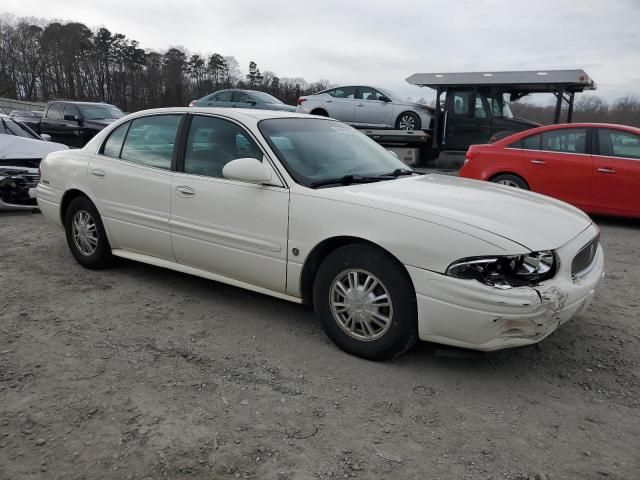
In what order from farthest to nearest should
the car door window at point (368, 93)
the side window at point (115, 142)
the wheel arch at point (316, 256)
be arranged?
the car door window at point (368, 93)
the side window at point (115, 142)
the wheel arch at point (316, 256)

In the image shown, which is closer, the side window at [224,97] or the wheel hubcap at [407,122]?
the wheel hubcap at [407,122]

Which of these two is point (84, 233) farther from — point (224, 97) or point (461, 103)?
point (224, 97)

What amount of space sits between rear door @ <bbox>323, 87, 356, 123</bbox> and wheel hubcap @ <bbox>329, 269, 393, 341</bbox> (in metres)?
12.3

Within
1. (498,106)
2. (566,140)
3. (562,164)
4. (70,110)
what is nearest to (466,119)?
(498,106)

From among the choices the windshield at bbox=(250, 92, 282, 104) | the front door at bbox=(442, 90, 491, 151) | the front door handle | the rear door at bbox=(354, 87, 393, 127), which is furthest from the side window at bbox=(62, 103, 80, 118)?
the front door handle

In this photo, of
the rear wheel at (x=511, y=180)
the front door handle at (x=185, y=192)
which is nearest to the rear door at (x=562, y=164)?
the rear wheel at (x=511, y=180)

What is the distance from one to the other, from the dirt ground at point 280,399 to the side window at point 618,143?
12.6ft

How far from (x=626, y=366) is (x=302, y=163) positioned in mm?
2472

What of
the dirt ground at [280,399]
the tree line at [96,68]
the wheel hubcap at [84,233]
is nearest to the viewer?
the dirt ground at [280,399]

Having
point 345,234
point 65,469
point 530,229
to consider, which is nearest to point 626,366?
point 530,229

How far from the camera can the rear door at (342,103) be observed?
15117mm

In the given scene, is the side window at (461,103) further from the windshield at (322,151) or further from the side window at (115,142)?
the side window at (115,142)

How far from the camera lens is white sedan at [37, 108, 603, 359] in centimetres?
291

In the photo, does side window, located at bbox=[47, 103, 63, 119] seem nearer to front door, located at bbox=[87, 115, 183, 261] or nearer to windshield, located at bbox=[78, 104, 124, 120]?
windshield, located at bbox=[78, 104, 124, 120]
